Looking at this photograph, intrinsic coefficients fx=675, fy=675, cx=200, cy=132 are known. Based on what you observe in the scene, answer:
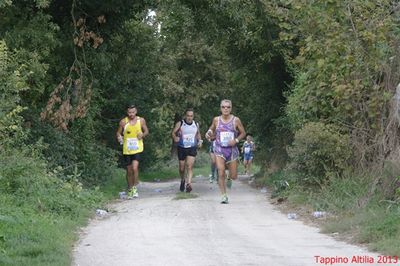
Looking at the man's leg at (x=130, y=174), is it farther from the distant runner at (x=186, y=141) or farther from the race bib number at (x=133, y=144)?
the distant runner at (x=186, y=141)

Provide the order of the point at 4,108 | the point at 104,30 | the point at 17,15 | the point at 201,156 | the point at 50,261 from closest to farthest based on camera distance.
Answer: the point at 50,261 < the point at 4,108 < the point at 17,15 < the point at 104,30 < the point at 201,156

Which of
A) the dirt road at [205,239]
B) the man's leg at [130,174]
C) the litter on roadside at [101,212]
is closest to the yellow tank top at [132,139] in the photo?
the man's leg at [130,174]

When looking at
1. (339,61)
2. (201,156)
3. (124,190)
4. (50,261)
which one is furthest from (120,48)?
(201,156)

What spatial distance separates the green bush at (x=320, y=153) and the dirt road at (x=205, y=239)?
1.03 meters

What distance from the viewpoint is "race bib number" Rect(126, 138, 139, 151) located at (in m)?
14.9

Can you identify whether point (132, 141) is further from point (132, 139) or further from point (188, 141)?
point (188, 141)

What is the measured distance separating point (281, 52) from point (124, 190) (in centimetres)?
537

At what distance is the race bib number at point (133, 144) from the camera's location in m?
14.9

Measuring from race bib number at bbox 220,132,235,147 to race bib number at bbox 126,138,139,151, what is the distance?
8.38 feet

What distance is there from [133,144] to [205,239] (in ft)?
20.9

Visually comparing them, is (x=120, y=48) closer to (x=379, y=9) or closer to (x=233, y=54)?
(x=233, y=54)

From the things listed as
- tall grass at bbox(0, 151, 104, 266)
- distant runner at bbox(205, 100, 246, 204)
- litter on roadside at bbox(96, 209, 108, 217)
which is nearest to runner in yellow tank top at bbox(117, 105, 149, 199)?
tall grass at bbox(0, 151, 104, 266)

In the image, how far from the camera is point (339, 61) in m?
11.4

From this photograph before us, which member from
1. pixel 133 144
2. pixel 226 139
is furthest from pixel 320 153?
pixel 133 144
